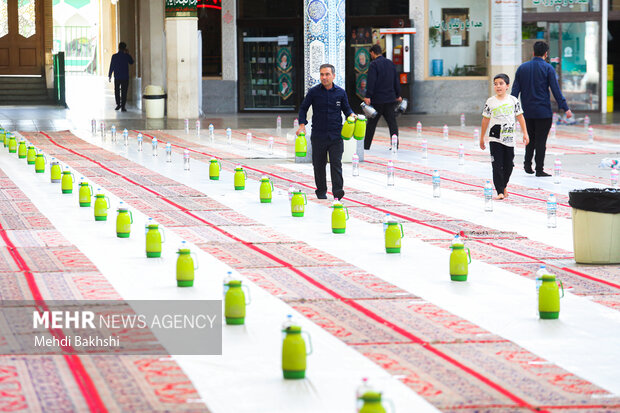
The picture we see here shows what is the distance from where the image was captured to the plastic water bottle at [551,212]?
11.7 m

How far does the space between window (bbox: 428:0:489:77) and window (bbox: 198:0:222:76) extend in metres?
6.53

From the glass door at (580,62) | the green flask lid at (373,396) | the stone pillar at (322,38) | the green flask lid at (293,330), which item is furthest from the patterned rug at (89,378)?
the glass door at (580,62)

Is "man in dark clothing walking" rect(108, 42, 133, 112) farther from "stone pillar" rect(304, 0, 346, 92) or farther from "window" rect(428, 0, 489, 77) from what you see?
"stone pillar" rect(304, 0, 346, 92)

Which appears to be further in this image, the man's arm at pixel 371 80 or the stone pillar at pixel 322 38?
the man's arm at pixel 371 80

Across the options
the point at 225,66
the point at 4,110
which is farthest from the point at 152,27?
the point at 4,110

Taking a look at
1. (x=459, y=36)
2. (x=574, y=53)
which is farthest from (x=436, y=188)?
(x=574, y=53)

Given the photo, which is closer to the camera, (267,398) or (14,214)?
(267,398)

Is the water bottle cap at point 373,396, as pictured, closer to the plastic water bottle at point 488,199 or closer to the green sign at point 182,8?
the plastic water bottle at point 488,199

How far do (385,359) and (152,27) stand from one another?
99.9 ft

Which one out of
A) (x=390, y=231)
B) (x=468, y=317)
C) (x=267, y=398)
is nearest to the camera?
(x=267, y=398)

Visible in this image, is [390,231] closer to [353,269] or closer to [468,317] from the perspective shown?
[353,269]

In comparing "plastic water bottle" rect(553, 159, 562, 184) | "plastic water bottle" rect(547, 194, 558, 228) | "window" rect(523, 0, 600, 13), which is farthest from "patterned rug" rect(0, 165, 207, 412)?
"window" rect(523, 0, 600, 13)

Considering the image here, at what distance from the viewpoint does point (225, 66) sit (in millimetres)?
35281

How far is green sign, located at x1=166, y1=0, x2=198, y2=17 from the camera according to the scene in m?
31.7
